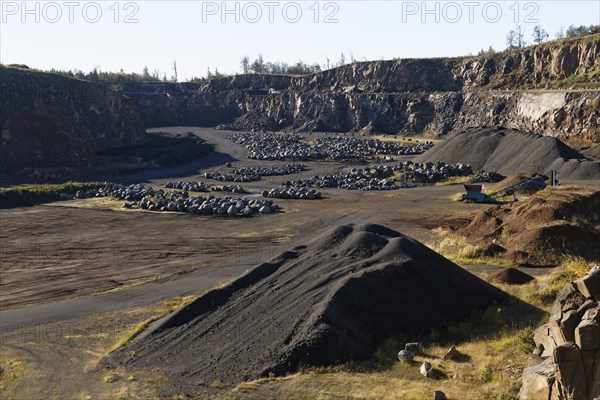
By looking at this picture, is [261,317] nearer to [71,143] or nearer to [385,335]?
[385,335]

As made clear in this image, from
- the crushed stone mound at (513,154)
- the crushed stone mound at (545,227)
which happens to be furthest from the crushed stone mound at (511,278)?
the crushed stone mound at (513,154)

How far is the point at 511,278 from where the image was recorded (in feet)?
97.0

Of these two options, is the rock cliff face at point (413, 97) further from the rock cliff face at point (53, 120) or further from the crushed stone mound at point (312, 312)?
the crushed stone mound at point (312, 312)

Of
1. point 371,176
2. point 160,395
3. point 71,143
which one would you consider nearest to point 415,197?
point 371,176

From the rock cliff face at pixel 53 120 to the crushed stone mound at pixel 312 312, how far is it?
239 ft

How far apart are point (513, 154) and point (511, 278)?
51.9 meters

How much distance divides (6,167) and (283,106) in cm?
9013

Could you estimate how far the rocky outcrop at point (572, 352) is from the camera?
14828mm

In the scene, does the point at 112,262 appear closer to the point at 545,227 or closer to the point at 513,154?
the point at 545,227

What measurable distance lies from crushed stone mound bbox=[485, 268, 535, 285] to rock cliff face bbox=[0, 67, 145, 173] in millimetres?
77271

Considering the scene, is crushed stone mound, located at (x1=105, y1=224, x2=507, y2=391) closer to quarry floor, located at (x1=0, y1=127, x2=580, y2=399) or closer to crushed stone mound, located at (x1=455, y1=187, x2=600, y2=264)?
quarry floor, located at (x1=0, y1=127, x2=580, y2=399)

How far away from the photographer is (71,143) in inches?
3826

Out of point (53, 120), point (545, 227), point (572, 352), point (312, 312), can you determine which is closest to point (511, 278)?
point (545, 227)

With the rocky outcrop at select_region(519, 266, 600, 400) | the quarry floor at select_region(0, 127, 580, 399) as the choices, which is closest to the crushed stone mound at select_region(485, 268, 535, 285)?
the quarry floor at select_region(0, 127, 580, 399)
